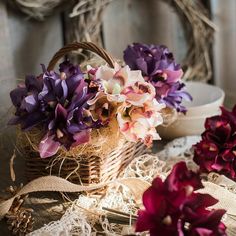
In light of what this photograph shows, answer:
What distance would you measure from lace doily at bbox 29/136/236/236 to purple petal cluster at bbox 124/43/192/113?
9cm

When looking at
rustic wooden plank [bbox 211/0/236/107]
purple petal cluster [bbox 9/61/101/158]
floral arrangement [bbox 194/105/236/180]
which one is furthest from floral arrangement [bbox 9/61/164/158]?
rustic wooden plank [bbox 211/0/236/107]

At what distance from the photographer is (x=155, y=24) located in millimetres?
1208

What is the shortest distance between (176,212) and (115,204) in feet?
0.62

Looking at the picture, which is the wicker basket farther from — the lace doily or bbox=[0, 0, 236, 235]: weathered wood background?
bbox=[0, 0, 236, 235]: weathered wood background

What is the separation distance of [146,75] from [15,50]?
0.38 meters

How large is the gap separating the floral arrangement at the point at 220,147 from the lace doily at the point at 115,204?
2cm

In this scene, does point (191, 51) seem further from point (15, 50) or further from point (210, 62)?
point (15, 50)

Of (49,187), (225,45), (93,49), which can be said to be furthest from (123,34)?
(49,187)

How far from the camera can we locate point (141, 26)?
120 centimetres

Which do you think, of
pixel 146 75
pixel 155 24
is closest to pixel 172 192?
pixel 146 75

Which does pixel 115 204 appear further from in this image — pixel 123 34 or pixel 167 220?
pixel 123 34

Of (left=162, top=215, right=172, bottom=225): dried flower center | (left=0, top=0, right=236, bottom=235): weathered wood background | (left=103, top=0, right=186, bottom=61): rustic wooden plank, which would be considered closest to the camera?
(left=162, top=215, right=172, bottom=225): dried flower center

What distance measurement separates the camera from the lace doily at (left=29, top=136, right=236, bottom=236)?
1.99 ft

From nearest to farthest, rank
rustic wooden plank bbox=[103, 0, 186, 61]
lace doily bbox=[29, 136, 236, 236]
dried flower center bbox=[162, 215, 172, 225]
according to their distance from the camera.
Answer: dried flower center bbox=[162, 215, 172, 225], lace doily bbox=[29, 136, 236, 236], rustic wooden plank bbox=[103, 0, 186, 61]
